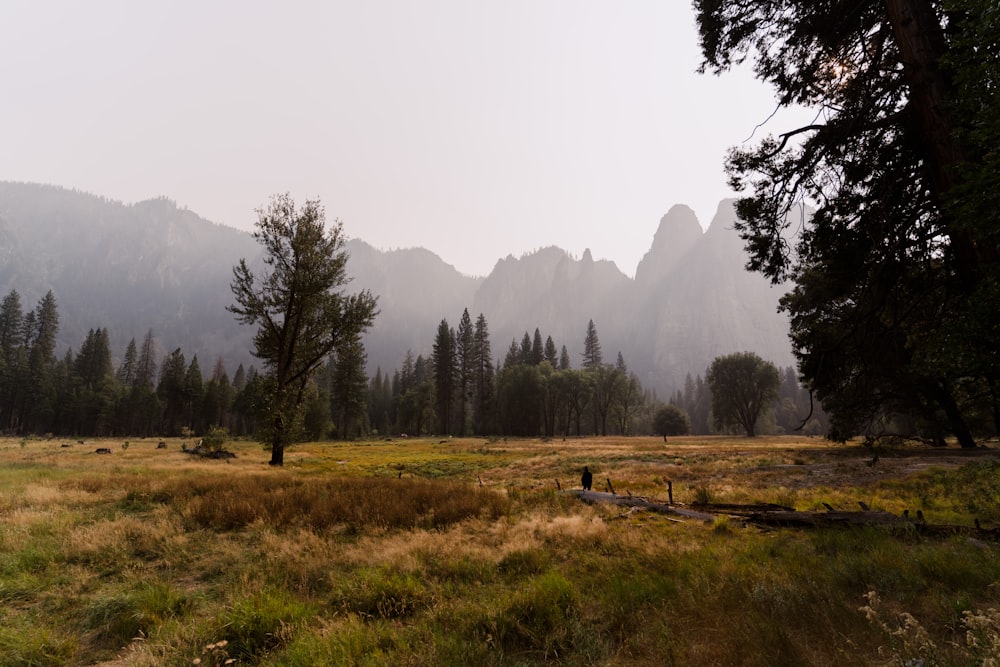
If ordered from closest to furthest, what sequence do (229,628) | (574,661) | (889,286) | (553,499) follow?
(574,661) < (229,628) < (889,286) < (553,499)

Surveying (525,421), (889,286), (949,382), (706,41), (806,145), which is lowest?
(525,421)

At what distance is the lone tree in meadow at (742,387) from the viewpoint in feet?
243

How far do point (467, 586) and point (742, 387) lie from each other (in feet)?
272

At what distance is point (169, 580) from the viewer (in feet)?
20.7

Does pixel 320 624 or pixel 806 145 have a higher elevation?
pixel 806 145

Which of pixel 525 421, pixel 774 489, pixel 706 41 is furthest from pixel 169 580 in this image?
pixel 525 421

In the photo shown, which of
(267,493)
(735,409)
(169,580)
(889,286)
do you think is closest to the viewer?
(169,580)

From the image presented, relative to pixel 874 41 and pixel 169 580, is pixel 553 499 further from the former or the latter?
pixel 874 41

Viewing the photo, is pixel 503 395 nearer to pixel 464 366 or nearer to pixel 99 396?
pixel 464 366

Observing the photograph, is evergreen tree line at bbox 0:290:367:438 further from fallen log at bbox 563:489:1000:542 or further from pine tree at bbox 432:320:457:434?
fallen log at bbox 563:489:1000:542

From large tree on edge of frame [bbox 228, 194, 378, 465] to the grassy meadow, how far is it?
13055 mm

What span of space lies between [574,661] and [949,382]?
7450 millimetres

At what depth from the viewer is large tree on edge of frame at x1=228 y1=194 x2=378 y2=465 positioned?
23562 millimetres

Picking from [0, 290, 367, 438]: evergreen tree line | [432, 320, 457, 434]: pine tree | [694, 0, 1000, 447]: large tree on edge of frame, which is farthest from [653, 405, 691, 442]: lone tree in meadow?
[694, 0, 1000, 447]: large tree on edge of frame
